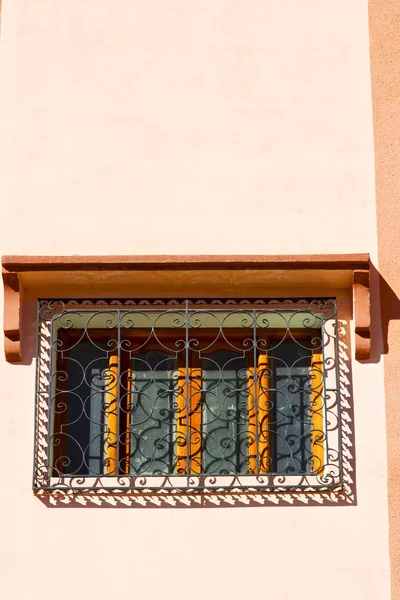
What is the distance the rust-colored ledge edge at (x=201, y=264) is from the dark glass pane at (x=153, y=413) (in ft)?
2.08

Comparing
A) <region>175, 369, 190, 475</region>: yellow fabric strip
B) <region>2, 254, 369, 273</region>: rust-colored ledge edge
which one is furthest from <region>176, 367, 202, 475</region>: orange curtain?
<region>2, 254, 369, 273</region>: rust-colored ledge edge

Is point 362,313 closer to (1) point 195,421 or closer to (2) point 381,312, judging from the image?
(2) point 381,312

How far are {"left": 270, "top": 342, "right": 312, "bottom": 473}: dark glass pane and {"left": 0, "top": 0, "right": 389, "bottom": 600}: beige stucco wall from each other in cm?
34

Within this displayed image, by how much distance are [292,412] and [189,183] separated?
1.50m

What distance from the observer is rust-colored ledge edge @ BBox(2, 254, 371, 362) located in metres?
8.16

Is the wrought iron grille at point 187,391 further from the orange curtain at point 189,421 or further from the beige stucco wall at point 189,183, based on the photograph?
the beige stucco wall at point 189,183

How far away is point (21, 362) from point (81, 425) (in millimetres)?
519

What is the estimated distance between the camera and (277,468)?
8250 mm

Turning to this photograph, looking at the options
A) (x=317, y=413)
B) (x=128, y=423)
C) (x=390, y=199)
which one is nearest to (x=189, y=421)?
(x=128, y=423)

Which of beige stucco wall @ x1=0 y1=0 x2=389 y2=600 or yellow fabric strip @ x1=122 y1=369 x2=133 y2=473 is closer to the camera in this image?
beige stucco wall @ x1=0 y1=0 x2=389 y2=600

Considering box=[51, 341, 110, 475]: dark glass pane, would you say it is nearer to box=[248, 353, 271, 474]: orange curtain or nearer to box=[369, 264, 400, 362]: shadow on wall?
box=[248, 353, 271, 474]: orange curtain

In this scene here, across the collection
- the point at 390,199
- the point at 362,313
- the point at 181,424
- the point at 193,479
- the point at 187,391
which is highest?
the point at 390,199

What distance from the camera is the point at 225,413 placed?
8.37 metres

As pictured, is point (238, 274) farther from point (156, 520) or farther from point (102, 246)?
point (156, 520)
